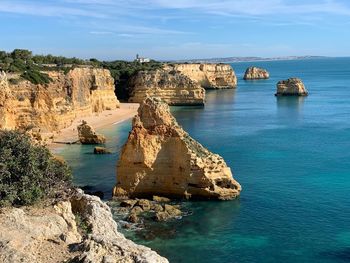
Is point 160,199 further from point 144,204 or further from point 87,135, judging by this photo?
point 87,135

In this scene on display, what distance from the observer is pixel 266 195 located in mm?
33688

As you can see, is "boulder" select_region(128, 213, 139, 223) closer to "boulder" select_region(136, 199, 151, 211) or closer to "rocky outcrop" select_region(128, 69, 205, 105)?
"boulder" select_region(136, 199, 151, 211)

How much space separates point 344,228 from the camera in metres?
27.3

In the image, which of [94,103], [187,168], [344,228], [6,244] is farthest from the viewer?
[94,103]

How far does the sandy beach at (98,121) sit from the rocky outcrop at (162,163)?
22027 millimetres

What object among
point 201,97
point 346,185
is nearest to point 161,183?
point 346,185

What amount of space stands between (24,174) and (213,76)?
13221cm

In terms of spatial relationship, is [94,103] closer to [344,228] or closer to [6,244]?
[344,228]

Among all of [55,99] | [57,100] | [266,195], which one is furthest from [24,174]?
[57,100]

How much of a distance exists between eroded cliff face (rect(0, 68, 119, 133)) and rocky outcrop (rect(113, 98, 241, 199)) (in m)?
17.9

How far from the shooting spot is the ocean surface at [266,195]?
2466cm

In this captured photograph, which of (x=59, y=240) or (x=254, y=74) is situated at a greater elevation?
(x=254, y=74)

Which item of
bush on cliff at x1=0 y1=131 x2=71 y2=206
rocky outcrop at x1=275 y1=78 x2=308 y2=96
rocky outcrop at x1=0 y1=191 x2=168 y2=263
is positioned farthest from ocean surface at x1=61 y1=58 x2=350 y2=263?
rocky outcrop at x1=275 y1=78 x2=308 y2=96

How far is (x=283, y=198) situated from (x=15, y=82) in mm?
32434
